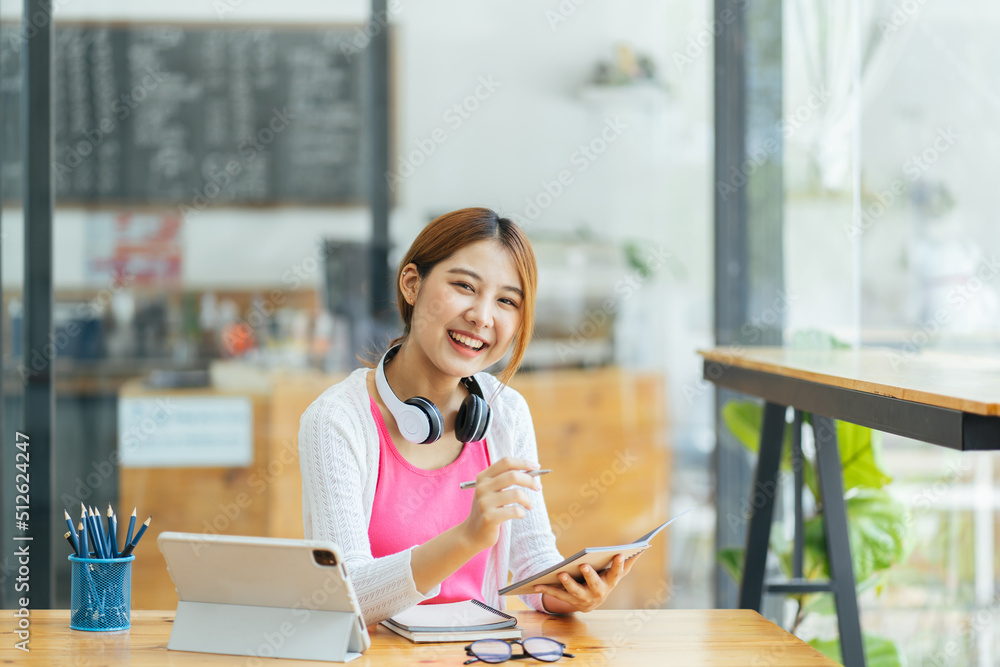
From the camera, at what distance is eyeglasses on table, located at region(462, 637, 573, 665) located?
119cm

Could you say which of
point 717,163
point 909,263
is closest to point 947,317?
point 909,263

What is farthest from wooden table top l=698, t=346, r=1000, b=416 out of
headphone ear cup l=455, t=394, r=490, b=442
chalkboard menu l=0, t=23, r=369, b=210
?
chalkboard menu l=0, t=23, r=369, b=210

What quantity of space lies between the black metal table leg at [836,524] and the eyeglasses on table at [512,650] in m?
0.86

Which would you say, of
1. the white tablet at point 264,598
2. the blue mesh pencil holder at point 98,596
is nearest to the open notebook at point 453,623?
the white tablet at point 264,598

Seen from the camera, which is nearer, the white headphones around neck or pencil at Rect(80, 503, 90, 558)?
pencil at Rect(80, 503, 90, 558)

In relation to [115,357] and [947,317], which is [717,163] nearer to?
[947,317]

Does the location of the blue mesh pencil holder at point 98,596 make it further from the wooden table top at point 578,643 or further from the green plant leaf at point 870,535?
the green plant leaf at point 870,535

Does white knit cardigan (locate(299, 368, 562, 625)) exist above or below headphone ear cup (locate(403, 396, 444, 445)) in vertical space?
below

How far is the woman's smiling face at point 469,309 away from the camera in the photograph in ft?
5.05

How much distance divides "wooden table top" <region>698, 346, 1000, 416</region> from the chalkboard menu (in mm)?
1561

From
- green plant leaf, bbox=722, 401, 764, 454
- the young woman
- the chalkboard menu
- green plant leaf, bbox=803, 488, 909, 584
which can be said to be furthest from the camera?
the chalkboard menu

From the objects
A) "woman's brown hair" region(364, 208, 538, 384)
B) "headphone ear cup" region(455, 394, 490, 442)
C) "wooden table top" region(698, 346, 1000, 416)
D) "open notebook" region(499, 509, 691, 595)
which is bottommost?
"open notebook" region(499, 509, 691, 595)

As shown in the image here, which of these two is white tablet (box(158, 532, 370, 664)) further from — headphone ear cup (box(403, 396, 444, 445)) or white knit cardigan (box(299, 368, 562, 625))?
headphone ear cup (box(403, 396, 444, 445))

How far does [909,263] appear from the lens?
2.67 meters
